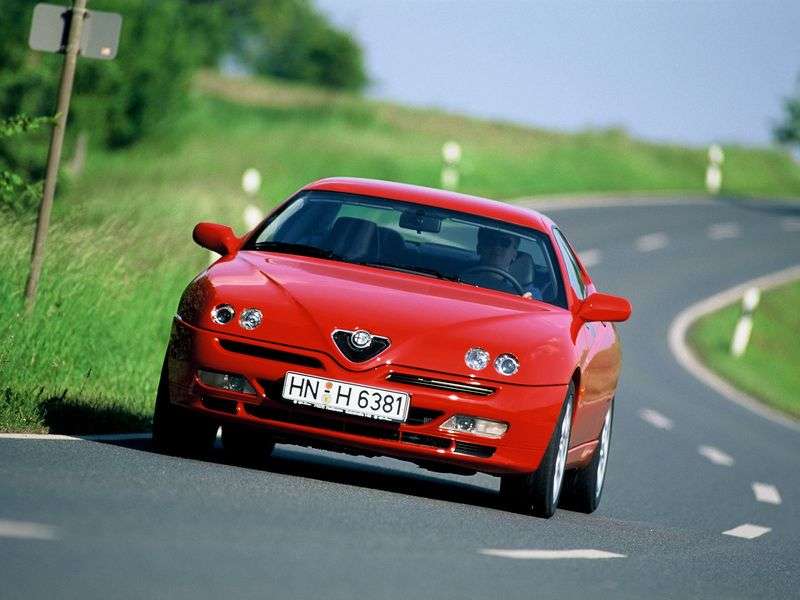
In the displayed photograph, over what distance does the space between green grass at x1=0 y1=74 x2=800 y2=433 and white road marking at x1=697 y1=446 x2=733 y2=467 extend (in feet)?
17.1

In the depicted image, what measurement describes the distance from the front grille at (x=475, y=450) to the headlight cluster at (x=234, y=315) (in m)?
1.13

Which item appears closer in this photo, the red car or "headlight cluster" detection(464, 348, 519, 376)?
the red car

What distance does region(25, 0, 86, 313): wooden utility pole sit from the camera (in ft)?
43.4

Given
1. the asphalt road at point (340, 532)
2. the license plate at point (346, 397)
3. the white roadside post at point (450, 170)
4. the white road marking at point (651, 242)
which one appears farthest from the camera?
the white roadside post at point (450, 170)

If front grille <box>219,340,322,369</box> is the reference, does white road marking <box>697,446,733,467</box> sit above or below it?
below

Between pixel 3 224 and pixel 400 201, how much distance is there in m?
4.61

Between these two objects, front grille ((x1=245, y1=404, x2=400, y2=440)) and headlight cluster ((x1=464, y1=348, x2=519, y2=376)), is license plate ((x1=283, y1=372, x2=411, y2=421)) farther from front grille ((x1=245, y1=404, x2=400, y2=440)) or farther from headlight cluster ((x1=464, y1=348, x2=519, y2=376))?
headlight cluster ((x1=464, y1=348, x2=519, y2=376))

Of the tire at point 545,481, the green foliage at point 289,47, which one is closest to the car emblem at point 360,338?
the tire at point 545,481

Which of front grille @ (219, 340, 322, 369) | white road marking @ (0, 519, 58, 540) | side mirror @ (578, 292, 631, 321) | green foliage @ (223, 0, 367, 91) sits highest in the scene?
side mirror @ (578, 292, 631, 321)

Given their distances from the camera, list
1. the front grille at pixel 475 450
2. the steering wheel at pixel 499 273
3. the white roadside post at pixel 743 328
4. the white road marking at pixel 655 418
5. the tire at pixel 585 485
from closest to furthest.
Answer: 1. the front grille at pixel 475 450
2. the steering wheel at pixel 499 273
3. the tire at pixel 585 485
4. the white road marking at pixel 655 418
5. the white roadside post at pixel 743 328

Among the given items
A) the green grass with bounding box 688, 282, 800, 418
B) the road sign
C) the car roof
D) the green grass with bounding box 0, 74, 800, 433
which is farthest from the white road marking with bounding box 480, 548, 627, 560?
the green grass with bounding box 688, 282, 800, 418

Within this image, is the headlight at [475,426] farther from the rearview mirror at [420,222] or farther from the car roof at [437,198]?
the car roof at [437,198]

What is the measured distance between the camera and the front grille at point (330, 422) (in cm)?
923

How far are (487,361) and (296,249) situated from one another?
5.36ft
